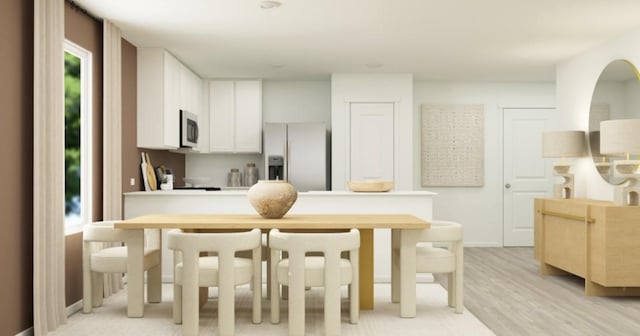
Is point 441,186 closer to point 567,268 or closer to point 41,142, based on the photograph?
point 567,268

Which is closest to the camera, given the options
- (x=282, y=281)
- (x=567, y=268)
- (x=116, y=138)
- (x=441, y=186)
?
(x=282, y=281)

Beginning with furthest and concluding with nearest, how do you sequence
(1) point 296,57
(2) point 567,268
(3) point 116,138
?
(1) point 296,57 → (2) point 567,268 → (3) point 116,138

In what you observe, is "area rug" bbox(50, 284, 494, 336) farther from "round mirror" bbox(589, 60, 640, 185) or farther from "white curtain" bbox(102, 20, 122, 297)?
"round mirror" bbox(589, 60, 640, 185)

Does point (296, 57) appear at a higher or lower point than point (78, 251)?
higher

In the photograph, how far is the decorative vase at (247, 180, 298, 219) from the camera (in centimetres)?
420

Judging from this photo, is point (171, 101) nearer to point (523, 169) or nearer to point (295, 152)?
point (295, 152)

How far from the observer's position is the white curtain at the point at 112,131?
4.91 metres

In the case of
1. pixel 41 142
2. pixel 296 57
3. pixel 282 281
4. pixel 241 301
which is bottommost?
pixel 241 301

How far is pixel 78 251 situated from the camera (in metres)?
4.56

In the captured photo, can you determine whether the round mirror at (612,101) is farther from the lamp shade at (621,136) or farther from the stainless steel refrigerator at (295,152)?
the stainless steel refrigerator at (295,152)

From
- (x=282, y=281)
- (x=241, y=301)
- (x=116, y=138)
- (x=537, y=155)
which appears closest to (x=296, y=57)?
(x=116, y=138)

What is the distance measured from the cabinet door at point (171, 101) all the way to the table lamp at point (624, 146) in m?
4.12

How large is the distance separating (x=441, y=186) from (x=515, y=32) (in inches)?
131

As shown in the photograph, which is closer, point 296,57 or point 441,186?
point 296,57
